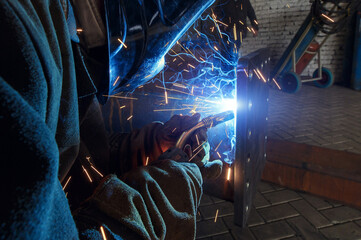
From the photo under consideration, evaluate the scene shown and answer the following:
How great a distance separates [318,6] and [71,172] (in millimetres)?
5877

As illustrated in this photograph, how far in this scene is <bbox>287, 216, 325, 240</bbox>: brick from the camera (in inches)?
66.7

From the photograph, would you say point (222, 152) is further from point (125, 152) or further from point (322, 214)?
point (125, 152)

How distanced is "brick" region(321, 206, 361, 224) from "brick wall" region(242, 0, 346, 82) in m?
6.05

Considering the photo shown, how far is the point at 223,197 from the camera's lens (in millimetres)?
2135

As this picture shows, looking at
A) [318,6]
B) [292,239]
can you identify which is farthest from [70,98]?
[318,6]

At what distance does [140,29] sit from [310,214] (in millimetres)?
1924

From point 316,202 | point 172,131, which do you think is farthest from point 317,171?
point 172,131

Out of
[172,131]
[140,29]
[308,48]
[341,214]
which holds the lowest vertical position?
[341,214]

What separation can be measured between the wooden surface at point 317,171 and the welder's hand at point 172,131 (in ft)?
3.87

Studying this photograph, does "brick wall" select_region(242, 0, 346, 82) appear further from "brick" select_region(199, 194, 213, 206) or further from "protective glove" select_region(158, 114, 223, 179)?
"protective glove" select_region(158, 114, 223, 179)

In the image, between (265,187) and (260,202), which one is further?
(265,187)

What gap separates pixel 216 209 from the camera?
6.73 ft

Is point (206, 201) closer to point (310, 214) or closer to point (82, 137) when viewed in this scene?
point (310, 214)

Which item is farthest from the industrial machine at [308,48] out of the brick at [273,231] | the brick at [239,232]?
the brick at [239,232]
